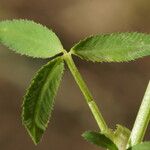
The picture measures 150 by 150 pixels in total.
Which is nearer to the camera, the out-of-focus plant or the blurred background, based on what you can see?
the out-of-focus plant

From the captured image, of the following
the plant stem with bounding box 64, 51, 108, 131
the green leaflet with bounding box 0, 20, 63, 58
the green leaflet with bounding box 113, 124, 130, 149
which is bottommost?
the green leaflet with bounding box 113, 124, 130, 149

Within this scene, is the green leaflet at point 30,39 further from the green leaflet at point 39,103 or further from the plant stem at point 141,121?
the plant stem at point 141,121

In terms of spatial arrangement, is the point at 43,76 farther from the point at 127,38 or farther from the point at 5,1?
the point at 5,1

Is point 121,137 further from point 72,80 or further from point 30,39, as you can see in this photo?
point 72,80

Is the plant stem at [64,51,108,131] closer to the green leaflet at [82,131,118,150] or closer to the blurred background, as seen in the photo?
the green leaflet at [82,131,118,150]

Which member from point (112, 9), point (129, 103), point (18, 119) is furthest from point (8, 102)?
point (112, 9)

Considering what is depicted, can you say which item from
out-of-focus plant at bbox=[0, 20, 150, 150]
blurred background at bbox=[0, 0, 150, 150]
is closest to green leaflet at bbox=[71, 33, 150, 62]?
out-of-focus plant at bbox=[0, 20, 150, 150]

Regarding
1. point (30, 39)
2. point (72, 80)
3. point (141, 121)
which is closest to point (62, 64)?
point (30, 39)

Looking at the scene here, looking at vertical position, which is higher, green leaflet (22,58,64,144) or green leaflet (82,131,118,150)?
green leaflet (22,58,64,144)

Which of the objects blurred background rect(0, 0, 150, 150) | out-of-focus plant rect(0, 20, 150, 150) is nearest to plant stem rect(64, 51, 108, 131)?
out-of-focus plant rect(0, 20, 150, 150)
